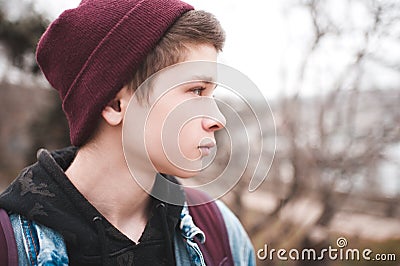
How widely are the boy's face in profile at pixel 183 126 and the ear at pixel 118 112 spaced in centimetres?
7

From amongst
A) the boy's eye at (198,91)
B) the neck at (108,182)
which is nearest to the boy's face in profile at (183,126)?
the boy's eye at (198,91)

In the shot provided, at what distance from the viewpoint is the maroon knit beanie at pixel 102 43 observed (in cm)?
110

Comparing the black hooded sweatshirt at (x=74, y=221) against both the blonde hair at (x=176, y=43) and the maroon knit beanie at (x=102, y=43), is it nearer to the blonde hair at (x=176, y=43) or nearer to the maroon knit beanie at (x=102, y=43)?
the maroon knit beanie at (x=102, y=43)

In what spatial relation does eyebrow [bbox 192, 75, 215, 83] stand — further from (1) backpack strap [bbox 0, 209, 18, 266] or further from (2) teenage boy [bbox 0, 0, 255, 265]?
(1) backpack strap [bbox 0, 209, 18, 266]

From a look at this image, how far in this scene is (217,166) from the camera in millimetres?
1920

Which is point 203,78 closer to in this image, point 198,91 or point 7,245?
point 198,91

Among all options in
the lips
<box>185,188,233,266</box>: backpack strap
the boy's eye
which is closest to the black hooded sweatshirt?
<box>185,188,233,266</box>: backpack strap

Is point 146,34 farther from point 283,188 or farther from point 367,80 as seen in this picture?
point 283,188

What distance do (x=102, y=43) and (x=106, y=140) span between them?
23 centimetres

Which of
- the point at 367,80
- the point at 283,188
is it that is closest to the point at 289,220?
the point at 283,188

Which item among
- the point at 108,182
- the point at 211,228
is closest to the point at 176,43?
the point at 108,182

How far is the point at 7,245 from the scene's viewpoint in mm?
1006

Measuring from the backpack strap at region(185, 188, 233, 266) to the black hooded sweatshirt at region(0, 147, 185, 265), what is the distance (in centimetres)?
10

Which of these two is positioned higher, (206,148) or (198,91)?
(198,91)
